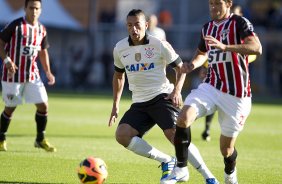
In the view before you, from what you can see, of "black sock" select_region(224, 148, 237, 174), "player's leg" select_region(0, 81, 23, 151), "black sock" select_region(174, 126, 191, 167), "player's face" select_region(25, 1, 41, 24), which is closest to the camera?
"black sock" select_region(174, 126, 191, 167)

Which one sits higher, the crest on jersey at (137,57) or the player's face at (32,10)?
the player's face at (32,10)

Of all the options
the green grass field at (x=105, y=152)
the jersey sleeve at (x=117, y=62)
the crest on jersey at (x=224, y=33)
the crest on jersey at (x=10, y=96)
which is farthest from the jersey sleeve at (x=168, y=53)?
the crest on jersey at (x=10, y=96)

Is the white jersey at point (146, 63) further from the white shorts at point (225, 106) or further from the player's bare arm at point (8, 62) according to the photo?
the player's bare arm at point (8, 62)

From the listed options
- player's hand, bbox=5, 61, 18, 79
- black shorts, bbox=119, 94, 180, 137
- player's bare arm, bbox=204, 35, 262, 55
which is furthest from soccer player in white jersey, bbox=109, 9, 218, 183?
player's hand, bbox=5, 61, 18, 79

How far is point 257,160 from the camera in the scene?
11.5m

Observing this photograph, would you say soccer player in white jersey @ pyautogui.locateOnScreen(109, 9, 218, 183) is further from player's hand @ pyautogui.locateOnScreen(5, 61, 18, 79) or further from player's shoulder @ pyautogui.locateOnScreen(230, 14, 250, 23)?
player's hand @ pyautogui.locateOnScreen(5, 61, 18, 79)

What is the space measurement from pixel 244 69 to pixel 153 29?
272 inches

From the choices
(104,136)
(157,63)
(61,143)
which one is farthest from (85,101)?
(157,63)

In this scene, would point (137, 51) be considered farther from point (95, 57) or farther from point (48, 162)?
point (95, 57)

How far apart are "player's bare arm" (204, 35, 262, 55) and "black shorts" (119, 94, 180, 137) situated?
1.48 metres

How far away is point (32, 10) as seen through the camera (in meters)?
11.6

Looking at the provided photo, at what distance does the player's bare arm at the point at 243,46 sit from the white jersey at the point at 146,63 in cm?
132

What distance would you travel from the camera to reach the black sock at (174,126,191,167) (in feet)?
26.7

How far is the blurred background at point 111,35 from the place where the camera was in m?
34.1
